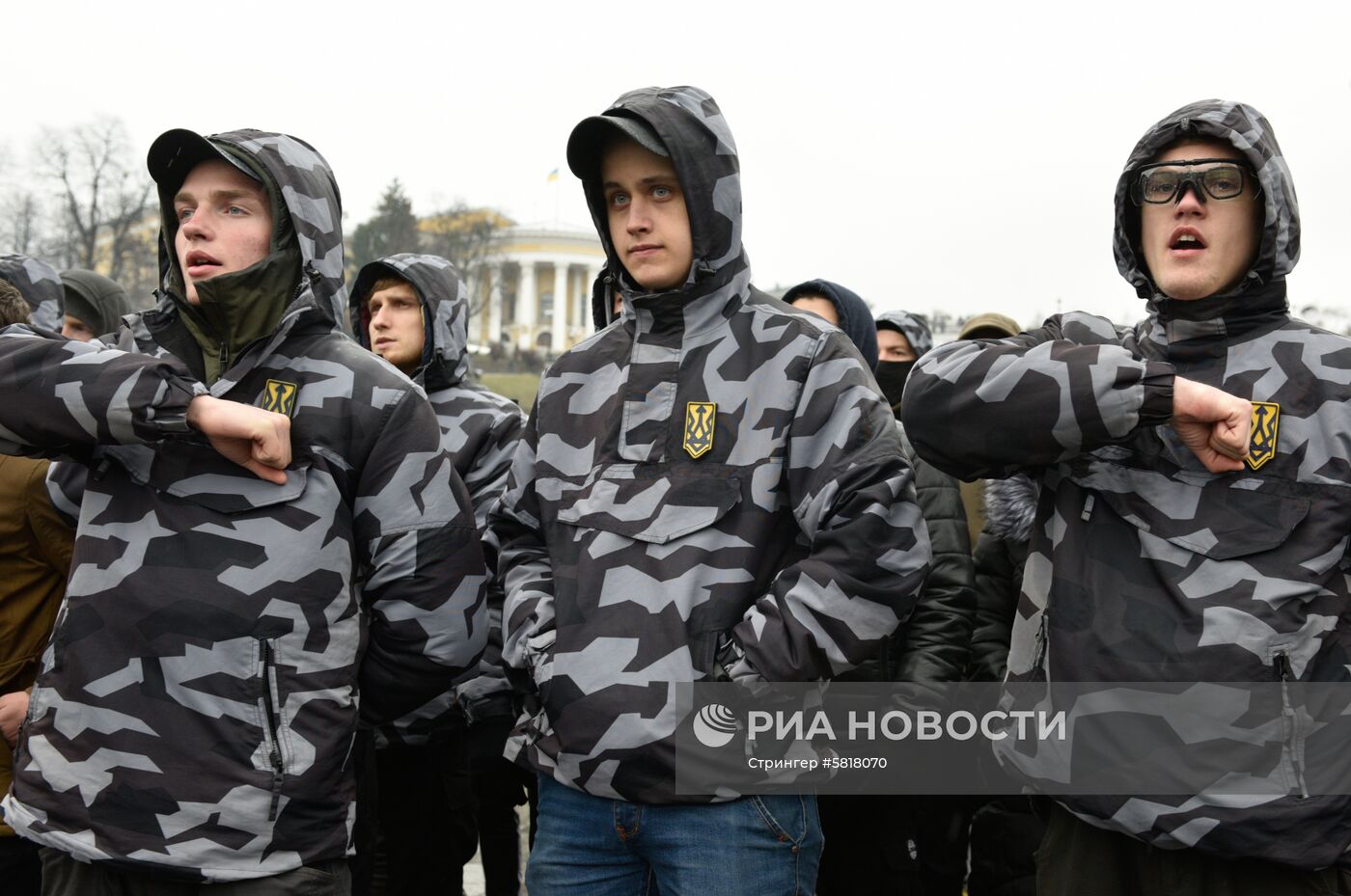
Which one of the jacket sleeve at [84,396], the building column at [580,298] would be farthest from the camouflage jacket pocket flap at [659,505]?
the building column at [580,298]

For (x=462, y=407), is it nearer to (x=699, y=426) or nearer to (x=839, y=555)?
(x=699, y=426)

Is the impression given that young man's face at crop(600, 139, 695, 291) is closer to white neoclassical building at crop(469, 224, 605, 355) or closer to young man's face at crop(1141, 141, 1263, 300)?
young man's face at crop(1141, 141, 1263, 300)

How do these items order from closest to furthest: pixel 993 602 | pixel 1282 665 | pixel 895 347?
pixel 1282 665, pixel 993 602, pixel 895 347

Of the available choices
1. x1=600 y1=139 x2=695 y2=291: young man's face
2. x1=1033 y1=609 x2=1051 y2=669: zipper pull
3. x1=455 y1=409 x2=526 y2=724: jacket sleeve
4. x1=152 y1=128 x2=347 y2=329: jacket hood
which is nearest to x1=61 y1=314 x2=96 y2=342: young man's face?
x1=455 y1=409 x2=526 y2=724: jacket sleeve

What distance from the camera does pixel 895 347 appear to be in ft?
19.1

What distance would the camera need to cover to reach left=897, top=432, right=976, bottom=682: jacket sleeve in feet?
12.2

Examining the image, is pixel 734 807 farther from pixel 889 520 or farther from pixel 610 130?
pixel 610 130

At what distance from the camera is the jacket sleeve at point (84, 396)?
2.64 meters

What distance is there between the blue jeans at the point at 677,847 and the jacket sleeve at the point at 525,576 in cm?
33

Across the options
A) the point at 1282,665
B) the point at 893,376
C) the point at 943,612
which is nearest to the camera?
the point at 1282,665

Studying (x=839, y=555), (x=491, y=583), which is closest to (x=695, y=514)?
(x=839, y=555)

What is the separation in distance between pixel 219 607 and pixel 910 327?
4037 millimetres

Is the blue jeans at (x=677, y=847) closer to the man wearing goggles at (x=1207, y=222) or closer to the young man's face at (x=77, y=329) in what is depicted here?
the man wearing goggles at (x=1207, y=222)

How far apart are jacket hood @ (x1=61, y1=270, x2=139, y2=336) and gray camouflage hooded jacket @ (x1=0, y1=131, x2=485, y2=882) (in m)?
3.43
